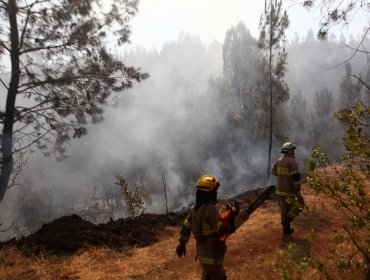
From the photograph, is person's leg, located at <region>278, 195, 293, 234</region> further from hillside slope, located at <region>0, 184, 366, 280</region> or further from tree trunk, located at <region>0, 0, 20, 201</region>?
tree trunk, located at <region>0, 0, 20, 201</region>

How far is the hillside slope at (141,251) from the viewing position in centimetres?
559

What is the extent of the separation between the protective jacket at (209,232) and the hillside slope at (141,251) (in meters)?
1.32

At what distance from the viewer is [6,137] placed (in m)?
7.43

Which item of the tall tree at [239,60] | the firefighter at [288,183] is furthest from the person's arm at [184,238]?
the tall tree at [239,60]

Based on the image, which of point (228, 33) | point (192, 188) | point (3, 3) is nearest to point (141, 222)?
point (3, 3)

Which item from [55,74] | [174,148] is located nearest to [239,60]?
[174,148]

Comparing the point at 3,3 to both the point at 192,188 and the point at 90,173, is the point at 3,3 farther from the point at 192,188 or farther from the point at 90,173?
the point at 90,173

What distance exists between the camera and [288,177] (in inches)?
248

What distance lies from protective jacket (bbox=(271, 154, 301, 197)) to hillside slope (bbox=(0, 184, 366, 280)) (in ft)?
2.23

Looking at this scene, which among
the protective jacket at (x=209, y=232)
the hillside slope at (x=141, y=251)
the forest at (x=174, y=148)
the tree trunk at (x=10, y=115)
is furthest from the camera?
the forest at (x=174, y=148)

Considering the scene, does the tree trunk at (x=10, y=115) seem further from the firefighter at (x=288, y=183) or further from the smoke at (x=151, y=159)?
the smoke at (x=151, y=159)

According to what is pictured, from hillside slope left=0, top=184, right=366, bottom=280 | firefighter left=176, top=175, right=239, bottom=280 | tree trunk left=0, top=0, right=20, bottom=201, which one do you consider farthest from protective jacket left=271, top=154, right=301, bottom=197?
tree trunk left=0, top=0, right=20, bottom=201

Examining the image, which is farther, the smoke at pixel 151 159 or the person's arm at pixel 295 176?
the smoke at pixel 151 159

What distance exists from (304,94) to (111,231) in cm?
8512
